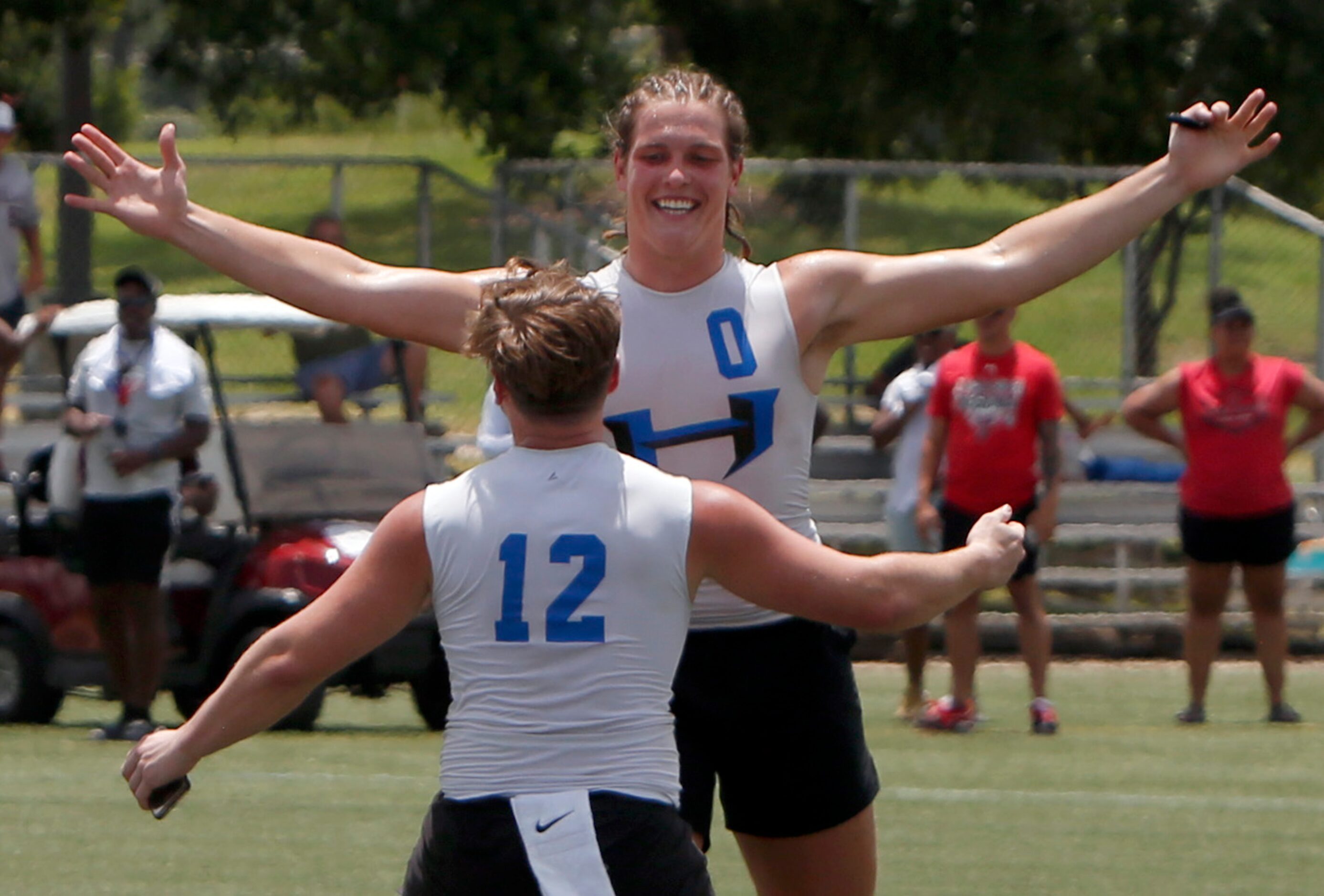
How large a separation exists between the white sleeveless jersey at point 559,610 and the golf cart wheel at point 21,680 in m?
7.20

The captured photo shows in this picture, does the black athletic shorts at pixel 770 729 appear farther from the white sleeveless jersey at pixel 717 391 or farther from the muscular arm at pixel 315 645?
the muscular arm at pixel 315 645

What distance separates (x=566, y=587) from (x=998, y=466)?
23.3ft

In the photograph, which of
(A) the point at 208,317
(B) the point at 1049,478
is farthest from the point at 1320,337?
(A) the point at 208,317

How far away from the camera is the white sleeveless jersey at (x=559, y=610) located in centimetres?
317

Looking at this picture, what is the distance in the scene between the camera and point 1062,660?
45.9ft

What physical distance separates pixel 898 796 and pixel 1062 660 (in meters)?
5.95

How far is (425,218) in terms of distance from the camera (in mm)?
14797

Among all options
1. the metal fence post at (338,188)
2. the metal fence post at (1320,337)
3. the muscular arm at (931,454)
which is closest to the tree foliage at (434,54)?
the metal fence post at (338,188)

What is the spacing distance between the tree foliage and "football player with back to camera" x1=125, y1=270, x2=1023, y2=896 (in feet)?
43.4

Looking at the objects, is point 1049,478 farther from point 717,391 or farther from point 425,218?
point 717,391

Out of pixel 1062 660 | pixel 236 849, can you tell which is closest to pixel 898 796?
pixel 236 849

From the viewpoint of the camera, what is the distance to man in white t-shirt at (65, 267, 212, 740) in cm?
967

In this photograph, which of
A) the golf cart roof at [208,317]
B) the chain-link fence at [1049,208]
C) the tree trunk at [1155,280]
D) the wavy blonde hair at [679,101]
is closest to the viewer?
the wavy blonde hair at [679,101]

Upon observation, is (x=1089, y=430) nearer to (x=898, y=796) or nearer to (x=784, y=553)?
(x=898, y=796)
